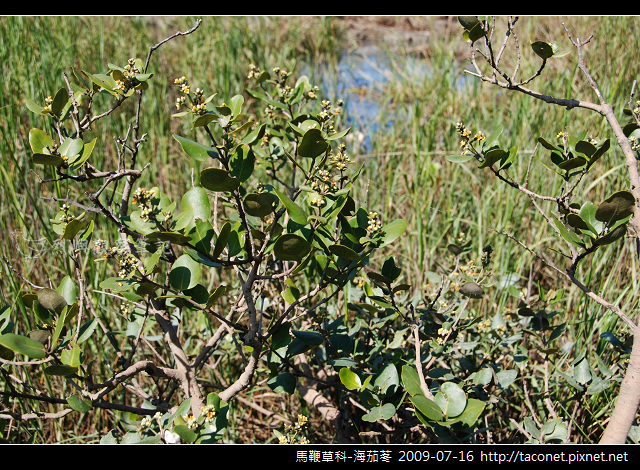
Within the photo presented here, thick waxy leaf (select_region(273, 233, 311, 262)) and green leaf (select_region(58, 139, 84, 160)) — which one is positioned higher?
green leaf (select_region(58, 139, 84, 160))

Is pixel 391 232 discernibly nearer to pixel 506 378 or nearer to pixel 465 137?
pixel 465 137

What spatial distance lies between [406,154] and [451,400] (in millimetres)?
1935

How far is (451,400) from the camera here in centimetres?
96

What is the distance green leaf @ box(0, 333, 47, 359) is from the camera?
2.84 feet

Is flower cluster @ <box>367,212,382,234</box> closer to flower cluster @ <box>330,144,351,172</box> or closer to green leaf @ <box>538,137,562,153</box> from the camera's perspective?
flower cluster @ <box>330,144,351,172</box>

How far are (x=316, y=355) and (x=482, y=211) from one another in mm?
1165

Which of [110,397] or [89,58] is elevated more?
[89,58]

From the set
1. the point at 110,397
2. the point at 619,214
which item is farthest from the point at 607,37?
the point at 110,397

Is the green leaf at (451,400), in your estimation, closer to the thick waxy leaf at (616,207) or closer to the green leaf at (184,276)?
the thick waxy leaf at (616,207)

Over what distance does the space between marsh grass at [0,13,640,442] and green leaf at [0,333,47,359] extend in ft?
1.93

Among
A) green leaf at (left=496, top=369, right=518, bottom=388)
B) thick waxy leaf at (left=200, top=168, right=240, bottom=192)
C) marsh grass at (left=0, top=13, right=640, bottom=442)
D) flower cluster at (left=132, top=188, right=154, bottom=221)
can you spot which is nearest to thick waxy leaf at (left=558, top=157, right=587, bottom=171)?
marsh grass at (left=0, top=13, right=640, bottom=442)

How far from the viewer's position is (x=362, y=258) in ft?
3.18
